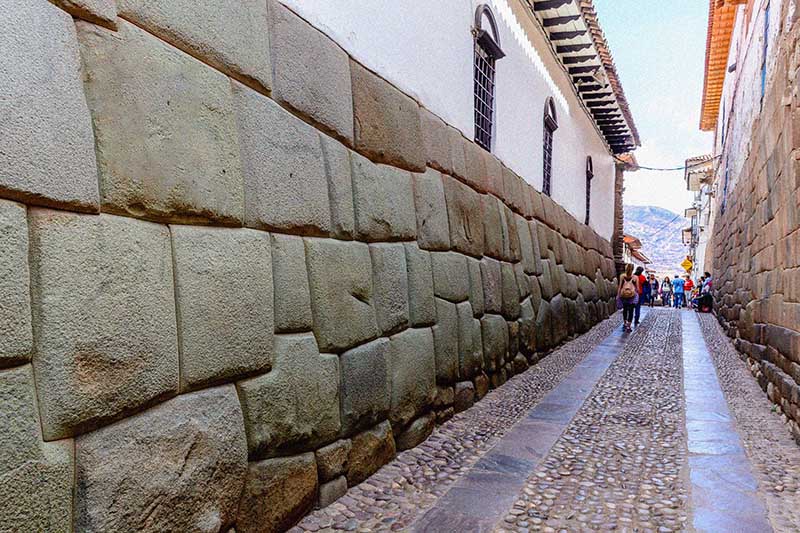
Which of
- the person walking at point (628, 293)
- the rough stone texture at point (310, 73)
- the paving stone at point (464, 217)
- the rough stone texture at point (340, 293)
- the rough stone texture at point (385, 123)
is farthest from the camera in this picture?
the person walking at point (628, 293)

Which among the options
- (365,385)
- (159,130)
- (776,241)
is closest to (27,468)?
(159,130)

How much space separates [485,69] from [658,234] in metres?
115

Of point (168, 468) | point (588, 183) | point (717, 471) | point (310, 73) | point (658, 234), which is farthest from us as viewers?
point (658, 234)

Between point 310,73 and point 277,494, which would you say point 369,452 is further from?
point 310,73

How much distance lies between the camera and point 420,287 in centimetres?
377

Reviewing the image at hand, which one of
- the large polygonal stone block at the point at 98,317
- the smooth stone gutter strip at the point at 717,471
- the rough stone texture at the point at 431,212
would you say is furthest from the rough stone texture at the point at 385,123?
the smooth stone gutter strip at the point at 717,471

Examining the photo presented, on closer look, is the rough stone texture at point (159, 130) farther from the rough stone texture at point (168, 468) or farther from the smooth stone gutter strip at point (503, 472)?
the smooth stone gutter strip at point (503, 472)

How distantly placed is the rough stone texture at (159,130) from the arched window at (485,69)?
13.6ft

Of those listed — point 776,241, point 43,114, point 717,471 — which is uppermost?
point 43,114

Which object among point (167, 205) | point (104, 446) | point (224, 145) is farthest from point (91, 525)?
point (224, 145)

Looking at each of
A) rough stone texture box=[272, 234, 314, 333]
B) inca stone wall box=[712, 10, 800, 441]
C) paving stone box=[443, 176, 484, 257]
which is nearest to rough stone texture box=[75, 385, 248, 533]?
rough stone texture box=[272, 234, 314, 333]

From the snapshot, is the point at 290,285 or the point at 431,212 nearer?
the point at 290,285

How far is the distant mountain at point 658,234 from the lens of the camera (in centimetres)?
8945

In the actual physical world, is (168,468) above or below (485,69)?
below
